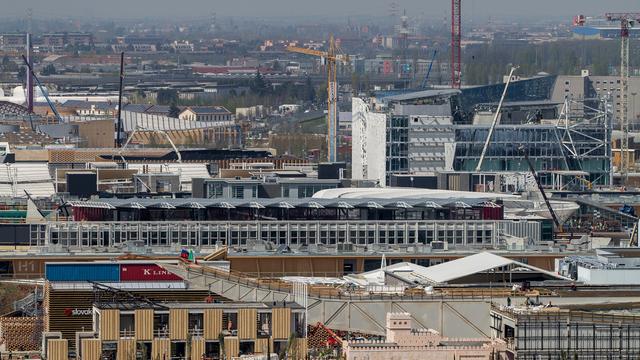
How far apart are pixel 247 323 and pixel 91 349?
1.64m

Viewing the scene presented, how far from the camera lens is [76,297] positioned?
28938 mm

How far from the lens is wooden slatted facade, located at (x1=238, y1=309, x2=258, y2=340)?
27.1 m

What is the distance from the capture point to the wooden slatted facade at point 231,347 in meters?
26.8

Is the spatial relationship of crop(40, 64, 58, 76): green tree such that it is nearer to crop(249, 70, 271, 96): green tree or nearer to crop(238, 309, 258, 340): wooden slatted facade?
crop(249, 70, 271, 96): green tree

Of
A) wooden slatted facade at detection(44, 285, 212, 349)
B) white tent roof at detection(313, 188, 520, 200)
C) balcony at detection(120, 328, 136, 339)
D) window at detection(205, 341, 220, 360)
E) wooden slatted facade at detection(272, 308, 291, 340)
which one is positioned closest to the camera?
balcony at detection(120, 328, 136, 339)

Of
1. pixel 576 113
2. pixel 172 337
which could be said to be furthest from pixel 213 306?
pixel 576 113

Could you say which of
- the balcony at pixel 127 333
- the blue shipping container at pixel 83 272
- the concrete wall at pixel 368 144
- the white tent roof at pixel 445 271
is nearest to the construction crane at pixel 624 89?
the concrete wall at pixel 368 144

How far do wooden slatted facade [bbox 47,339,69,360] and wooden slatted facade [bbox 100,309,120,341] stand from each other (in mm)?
547

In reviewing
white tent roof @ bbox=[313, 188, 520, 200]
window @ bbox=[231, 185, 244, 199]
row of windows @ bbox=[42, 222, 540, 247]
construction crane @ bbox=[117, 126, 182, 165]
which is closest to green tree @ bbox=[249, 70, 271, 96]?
construction crane @ bbox=[117, 126, 182, 165]

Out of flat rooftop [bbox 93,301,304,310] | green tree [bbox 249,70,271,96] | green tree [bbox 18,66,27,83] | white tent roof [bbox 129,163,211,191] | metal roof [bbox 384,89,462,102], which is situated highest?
metal roof [bbox 384,89,462,102]

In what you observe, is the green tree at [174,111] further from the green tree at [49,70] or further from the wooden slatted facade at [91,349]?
the wooden slatted facade at [91,349]

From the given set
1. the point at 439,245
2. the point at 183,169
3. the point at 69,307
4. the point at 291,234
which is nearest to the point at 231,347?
the point at 69,307

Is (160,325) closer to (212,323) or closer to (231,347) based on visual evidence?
(212,323)

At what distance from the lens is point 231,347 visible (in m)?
26.8
